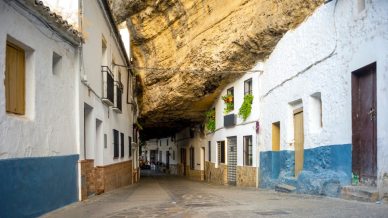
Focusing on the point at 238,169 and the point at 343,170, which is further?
the point at 238,169

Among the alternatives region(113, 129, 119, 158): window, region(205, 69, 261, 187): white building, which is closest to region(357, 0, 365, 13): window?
region(205, 69, 261, 187): white building

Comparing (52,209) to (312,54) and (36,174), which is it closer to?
(36,174)

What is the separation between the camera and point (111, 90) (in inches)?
586

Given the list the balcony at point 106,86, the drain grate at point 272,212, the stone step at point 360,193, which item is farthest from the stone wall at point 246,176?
the drain grate at point 272,212

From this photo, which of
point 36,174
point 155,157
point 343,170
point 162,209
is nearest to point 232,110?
point 343,170

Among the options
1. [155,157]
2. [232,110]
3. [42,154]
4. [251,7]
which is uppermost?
[251,7]

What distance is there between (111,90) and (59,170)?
6492 millimetres

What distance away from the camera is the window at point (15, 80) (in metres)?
6.75

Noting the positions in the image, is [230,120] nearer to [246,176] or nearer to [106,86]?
[246,176]

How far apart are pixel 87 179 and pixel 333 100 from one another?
6.25 metres

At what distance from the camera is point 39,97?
307 inches

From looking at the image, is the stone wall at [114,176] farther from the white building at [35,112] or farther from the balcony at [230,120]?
the balcony at [230,120]

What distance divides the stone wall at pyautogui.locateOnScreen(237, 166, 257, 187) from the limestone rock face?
3.94m

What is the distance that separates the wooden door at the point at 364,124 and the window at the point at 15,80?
6463mm
